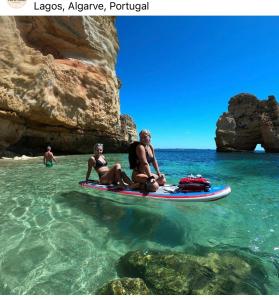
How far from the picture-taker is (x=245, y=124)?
6488 cm

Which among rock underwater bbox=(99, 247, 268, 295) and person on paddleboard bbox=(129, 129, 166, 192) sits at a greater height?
person on paddleboard bbox=(129, 129, 166, 192)

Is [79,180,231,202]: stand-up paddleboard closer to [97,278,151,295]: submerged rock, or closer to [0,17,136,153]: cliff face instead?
[97,278,151,295]: submerged rock

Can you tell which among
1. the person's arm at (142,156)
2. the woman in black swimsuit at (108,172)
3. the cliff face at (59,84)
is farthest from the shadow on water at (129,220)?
the cliff face at (59,84)

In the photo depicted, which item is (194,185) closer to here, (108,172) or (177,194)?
(177,194)

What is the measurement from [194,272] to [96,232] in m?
2.63

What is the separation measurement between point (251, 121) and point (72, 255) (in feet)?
219

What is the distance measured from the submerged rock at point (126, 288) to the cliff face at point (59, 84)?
67.8ft

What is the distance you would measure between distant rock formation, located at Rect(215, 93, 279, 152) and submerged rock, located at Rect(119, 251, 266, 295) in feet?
207

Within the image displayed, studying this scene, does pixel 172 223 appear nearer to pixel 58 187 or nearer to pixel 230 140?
pixel 58 187

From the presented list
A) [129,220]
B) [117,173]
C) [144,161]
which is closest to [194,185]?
[144,161]

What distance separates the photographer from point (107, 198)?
29.8ft

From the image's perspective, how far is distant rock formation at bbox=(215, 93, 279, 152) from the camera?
6247cm

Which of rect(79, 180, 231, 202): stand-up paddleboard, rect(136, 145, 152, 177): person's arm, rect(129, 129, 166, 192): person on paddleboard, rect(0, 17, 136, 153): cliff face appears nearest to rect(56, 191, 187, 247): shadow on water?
rect(79, 180, 231, 202): stand-up paddleboard
